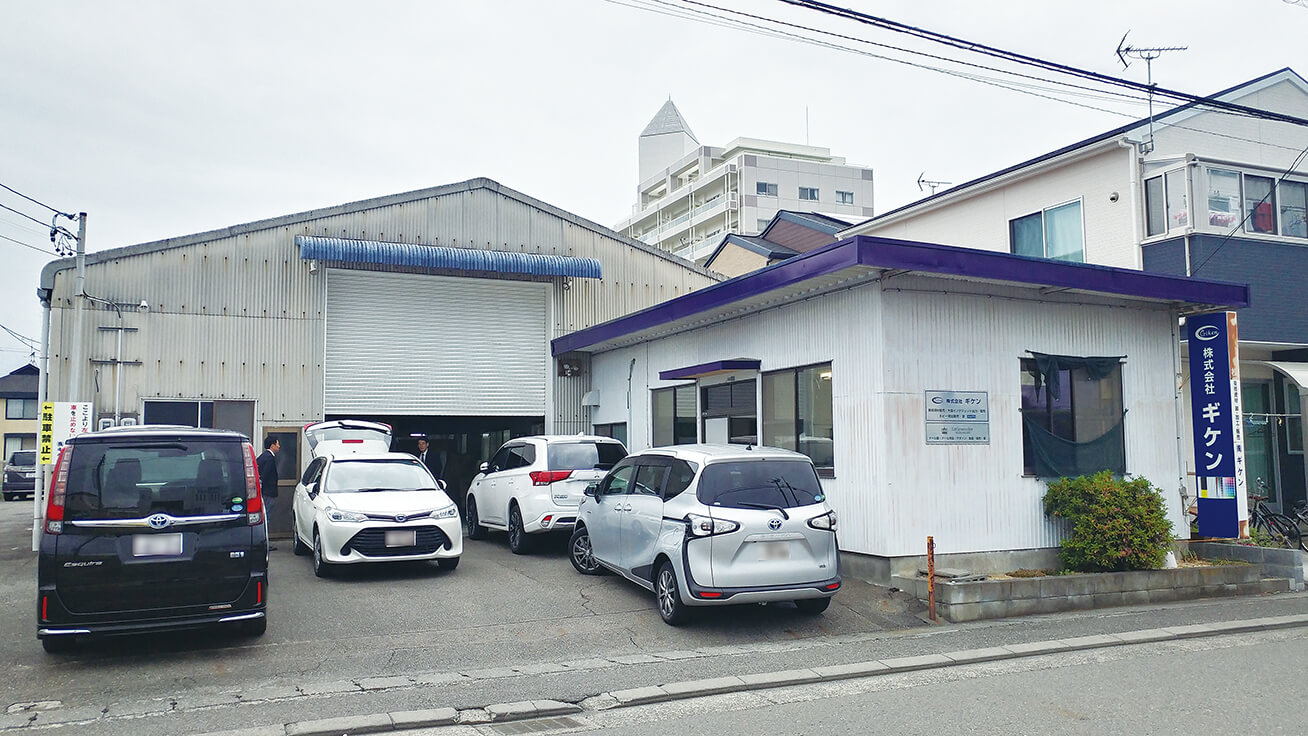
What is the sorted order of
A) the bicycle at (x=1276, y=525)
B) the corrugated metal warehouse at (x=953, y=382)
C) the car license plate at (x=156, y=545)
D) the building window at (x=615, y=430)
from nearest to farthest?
the car license plate at (x=156, y=545) → the corrugated metal warehouse at (x=953, y=382) → the bicycle at (x=1276, y=525) → the building window at (x=615, y=430)

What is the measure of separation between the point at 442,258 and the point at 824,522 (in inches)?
462

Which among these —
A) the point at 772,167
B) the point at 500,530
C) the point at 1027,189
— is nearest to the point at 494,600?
the point at 500,530

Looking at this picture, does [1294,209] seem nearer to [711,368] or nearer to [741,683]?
[711,368]

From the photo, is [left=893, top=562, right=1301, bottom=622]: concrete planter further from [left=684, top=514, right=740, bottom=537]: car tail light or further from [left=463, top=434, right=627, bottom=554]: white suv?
[left=463, top=434, right=627, bottom=554]: white suv

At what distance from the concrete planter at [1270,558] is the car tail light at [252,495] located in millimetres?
11540

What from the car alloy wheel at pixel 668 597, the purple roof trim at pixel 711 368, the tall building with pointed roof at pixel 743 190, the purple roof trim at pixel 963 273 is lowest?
the car alloy wheel at pixel 668 597

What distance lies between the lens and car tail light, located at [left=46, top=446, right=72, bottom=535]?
743 cm

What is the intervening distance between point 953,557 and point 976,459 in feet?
4.00

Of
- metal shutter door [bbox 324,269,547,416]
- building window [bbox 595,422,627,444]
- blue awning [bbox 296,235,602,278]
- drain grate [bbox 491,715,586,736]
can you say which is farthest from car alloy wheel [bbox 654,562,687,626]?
blue awning [bbox 296,235,602,278]

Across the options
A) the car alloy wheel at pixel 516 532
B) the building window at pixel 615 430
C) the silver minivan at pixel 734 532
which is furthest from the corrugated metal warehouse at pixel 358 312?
the silver minivan at pixel 734 532

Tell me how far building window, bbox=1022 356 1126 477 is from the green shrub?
1.72ft

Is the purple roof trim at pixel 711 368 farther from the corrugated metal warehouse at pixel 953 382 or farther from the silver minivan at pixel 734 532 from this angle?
the silver minivan at pixel 734 532

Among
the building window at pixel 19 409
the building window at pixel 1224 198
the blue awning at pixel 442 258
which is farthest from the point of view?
the building window at pixel 19 409

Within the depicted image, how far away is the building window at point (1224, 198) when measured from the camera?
15609 mm
